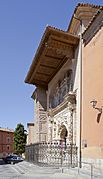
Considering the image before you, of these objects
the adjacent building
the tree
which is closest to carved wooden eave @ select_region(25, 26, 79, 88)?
the adjacent building

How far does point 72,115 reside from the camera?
20719 mm

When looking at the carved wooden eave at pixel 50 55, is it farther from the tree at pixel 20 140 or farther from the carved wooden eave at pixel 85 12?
the tree at pixel 20 140

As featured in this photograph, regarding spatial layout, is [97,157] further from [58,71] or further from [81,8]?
[58,71]

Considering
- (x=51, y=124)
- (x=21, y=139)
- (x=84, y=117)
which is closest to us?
(x=84, y=117)

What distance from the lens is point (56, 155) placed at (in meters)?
19.8

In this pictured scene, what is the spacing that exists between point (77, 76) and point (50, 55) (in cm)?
472

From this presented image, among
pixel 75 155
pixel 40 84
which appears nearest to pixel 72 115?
pixel 75 155

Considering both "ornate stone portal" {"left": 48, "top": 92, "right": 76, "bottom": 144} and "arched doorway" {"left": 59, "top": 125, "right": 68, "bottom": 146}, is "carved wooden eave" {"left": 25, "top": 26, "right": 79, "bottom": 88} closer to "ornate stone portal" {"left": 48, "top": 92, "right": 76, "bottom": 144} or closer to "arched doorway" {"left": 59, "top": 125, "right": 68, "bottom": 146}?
"ornate stone portal" {"left": 48, "top": 92, "right": 76, "bottom": 144}

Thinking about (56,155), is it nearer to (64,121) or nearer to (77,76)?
(64,121)

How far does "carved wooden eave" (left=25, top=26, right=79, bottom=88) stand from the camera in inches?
767

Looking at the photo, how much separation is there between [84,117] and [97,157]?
2.77m

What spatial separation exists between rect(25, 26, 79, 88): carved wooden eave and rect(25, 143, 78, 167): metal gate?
5.04 m

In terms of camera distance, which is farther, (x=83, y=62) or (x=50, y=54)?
(x=50, y=54)

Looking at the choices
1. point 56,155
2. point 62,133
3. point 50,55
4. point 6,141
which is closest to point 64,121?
point 62,133
